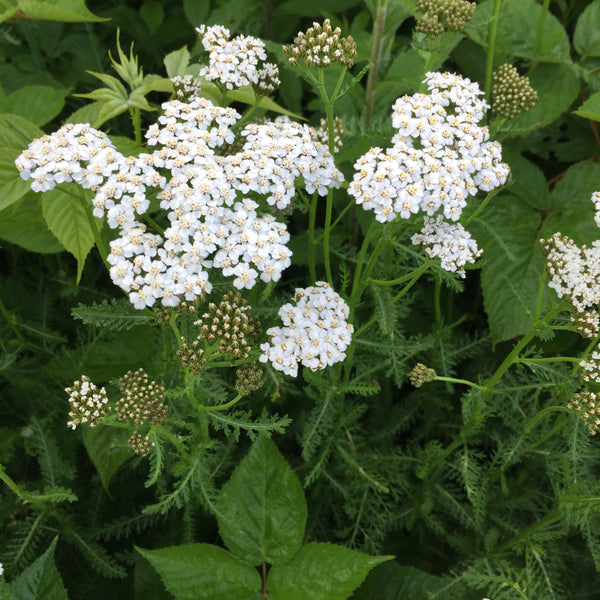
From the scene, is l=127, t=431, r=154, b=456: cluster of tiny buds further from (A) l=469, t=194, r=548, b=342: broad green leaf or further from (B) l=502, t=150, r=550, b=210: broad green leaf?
(B) l=502, t=150, r=550, b=210: broad green leaf

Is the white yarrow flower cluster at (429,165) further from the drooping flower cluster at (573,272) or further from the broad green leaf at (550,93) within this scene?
the broad green leaf at (550,93)

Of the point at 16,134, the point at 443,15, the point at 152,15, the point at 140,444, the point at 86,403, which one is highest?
the point at 443,15

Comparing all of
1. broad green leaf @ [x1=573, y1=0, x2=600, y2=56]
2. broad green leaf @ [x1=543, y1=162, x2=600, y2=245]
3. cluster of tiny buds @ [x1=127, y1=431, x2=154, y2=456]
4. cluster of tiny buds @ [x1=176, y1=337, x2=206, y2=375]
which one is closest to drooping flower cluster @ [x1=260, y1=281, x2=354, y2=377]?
cluster of tiny buds @ [x1=176, y1=337, x2=206, y2=375]

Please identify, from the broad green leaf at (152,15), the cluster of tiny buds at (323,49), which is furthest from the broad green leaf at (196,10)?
the cluster of tiny buds at (323,49)

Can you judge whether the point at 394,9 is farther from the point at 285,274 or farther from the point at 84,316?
the point at 84,316

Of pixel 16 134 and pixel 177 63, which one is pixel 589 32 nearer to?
pixel 177 63

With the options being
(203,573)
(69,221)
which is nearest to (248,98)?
(69,221)
